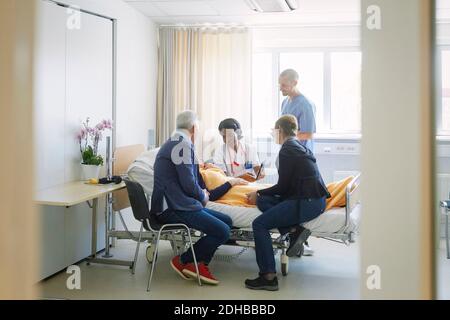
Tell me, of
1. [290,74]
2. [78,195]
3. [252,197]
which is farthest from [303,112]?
[78,195]

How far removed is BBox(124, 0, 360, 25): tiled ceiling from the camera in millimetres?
4867

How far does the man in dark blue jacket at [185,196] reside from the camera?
3.62 metres

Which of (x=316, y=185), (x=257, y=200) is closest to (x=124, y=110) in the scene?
(x=257, y=200)

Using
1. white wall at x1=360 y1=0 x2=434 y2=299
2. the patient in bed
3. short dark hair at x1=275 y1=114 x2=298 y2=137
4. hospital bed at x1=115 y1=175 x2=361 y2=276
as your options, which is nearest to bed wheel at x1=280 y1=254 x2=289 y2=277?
hospital bed at x1=115 y1=175 x2=361 y2=276

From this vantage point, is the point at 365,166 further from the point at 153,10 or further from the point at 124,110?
the point at 153,10

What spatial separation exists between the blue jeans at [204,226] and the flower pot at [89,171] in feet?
2.68

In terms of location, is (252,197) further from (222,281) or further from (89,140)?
(89,140)

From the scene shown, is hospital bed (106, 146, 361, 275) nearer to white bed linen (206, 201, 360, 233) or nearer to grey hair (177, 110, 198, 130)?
white bed linen (206, 201, 360, 233)

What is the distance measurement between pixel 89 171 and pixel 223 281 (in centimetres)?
140

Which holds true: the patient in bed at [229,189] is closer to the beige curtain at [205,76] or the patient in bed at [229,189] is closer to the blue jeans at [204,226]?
the blue jeans at [204,226]

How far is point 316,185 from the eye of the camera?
11.6 ft

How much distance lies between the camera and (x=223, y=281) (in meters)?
3.85

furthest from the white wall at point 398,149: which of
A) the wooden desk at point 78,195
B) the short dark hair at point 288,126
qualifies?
the short dark hair at point 288,126

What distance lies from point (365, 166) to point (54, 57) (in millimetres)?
3147
